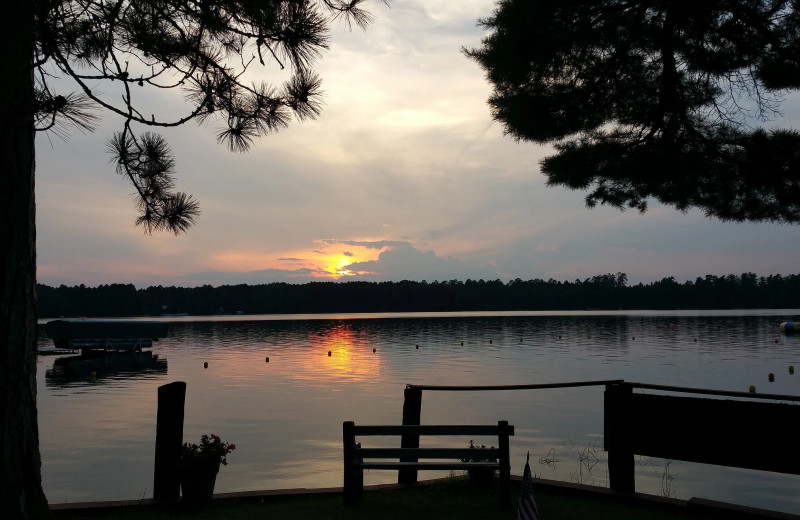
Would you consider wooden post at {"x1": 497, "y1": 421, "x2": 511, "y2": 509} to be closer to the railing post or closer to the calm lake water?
the railing post

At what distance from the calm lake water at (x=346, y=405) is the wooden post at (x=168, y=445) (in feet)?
18.0

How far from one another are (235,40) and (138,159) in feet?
6.79

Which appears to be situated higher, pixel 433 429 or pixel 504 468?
pixel 433 429

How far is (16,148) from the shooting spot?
22.5ft

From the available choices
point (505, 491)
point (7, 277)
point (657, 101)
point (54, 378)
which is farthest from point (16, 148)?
point (54, 378)

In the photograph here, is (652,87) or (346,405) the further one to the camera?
(346,405)

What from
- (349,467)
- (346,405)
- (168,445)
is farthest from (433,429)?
(346,405)

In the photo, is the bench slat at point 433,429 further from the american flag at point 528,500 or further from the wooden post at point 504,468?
the american flag at point 528,500

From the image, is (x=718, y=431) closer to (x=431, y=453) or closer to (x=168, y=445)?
(x=431, y=453)

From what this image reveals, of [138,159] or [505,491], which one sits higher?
[138,159]

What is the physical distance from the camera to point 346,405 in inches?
1299

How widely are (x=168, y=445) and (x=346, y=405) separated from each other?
24.0m

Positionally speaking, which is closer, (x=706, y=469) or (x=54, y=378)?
(x=706, y=469)

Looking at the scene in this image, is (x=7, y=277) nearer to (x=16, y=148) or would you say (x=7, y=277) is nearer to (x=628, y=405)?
(x=16, y=148)
